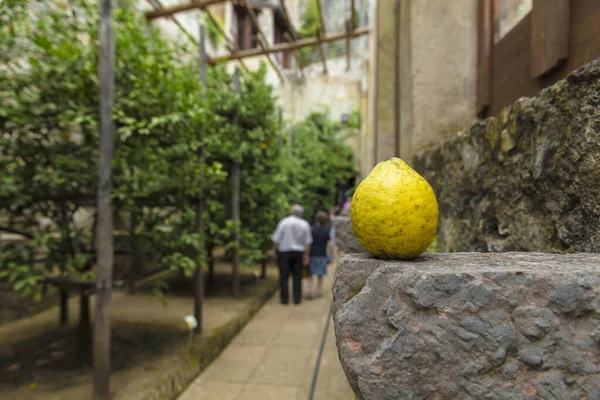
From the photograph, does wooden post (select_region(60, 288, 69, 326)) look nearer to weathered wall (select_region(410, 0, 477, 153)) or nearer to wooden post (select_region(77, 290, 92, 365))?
wooden post (select_region(77, 290, 92, 365))

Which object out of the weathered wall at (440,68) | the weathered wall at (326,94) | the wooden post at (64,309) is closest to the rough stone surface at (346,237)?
the weathered wall at (440,68)

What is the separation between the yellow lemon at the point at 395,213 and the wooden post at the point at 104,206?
2.61 meters

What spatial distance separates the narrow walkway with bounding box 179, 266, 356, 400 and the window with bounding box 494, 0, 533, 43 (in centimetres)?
295

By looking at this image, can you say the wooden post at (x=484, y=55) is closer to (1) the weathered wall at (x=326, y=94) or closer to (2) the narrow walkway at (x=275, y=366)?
(2) the narrow walkway at (x=275, y=366)

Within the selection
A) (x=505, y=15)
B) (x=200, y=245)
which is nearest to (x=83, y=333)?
(x=200, y=245)

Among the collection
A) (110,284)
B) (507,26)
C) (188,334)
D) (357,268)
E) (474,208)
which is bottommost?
(188,334)

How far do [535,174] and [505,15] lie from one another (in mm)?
2130

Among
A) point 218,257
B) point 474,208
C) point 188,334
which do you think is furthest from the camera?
point 218,257

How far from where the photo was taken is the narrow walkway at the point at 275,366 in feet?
10.3

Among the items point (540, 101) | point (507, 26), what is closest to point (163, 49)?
point (507, 26)

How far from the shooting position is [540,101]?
1499 mm

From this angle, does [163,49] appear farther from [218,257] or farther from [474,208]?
[218,257]

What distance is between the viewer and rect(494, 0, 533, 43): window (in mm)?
2893

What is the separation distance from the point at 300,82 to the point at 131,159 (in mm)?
12403
